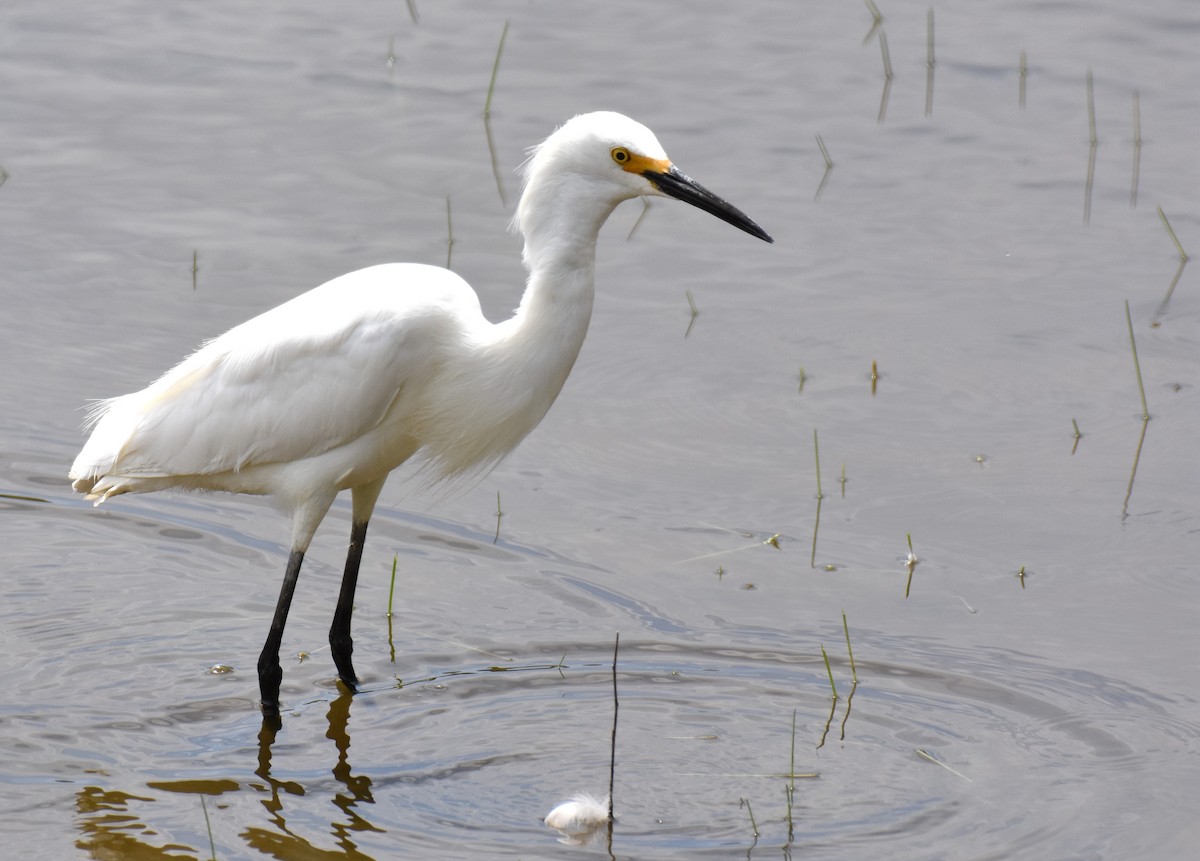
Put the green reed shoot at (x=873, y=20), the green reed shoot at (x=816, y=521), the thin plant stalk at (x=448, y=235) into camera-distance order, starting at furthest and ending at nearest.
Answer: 1. the green reed shoot at (x=873, y=20)
2. the thin plant stalk at (x=448, y=235)
3. the green reed shoot at (x=816, y=521)

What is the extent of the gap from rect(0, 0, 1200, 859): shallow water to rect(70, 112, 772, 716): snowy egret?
22.6 inches

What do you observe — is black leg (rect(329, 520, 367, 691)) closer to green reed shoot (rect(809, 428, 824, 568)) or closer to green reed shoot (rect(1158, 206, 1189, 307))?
green reed shoot (rect(809, 428, 824, 568))

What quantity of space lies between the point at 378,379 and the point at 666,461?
217 cm

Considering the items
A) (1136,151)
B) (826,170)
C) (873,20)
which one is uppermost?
(873,20)

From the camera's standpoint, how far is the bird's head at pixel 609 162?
16.5ft

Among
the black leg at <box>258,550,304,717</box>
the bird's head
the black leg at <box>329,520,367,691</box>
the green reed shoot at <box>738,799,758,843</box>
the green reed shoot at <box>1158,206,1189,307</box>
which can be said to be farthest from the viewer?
the green reed shoot at <box>1158,206,1189,307</box>

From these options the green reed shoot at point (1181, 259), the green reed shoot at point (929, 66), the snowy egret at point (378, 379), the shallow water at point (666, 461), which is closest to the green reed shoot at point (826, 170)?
the shallow water at point (666, 461)

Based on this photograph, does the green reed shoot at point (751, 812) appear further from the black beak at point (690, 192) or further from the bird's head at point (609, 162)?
the bird's head at point (609, 162)

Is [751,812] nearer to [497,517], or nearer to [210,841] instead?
[210,841]

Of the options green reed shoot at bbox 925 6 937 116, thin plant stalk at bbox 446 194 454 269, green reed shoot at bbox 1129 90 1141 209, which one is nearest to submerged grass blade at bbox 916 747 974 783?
thin plant stalk at bbox 446 194 454 269

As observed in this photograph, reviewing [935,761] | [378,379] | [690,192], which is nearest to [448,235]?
[378,379]

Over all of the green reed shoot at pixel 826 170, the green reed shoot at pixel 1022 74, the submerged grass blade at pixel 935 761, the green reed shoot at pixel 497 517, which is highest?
the green reed shoot at pixel 1022 74

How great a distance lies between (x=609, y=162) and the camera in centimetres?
505

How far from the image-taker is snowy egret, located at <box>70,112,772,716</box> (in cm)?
512
